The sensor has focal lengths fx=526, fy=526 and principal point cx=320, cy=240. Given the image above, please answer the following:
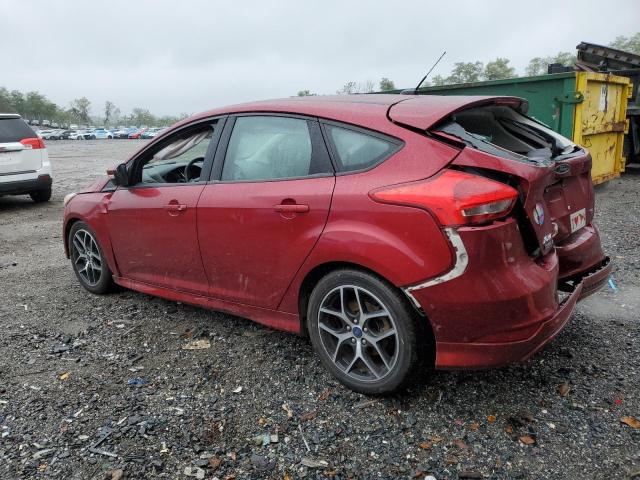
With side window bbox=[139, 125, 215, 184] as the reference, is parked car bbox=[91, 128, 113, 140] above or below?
below

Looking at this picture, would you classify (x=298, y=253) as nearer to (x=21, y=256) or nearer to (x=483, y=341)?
(x=483, y=341)

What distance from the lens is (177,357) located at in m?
3.43

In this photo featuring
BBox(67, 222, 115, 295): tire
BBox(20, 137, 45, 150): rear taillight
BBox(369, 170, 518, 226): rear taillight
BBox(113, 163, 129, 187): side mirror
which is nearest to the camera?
BBox(369, 170, 518, 226): rear taillight

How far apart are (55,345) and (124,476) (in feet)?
5.51

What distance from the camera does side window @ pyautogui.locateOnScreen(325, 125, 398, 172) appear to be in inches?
106

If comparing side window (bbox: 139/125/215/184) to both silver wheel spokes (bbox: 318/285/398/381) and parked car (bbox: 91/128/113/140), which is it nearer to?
silver wheel spokes (bbox: 318/285/398/381)

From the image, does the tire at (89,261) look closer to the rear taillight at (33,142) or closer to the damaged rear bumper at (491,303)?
the damaged rear bumper at (491,303)

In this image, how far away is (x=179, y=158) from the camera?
400 centimetres

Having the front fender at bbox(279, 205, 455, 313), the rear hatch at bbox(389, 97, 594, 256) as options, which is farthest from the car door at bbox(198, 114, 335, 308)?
the rear hatch at bbox(389, 97, 594, 256)

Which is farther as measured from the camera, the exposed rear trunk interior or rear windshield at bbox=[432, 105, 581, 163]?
rear windshield at bbox=[432, 105, 581, 163]

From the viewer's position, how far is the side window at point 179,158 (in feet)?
12.0

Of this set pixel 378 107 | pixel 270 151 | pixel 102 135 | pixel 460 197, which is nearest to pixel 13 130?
pixel 270 151

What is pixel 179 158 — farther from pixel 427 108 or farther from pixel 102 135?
pixel 102 135

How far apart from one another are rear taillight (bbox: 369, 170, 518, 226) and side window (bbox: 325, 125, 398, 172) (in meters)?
0.28
